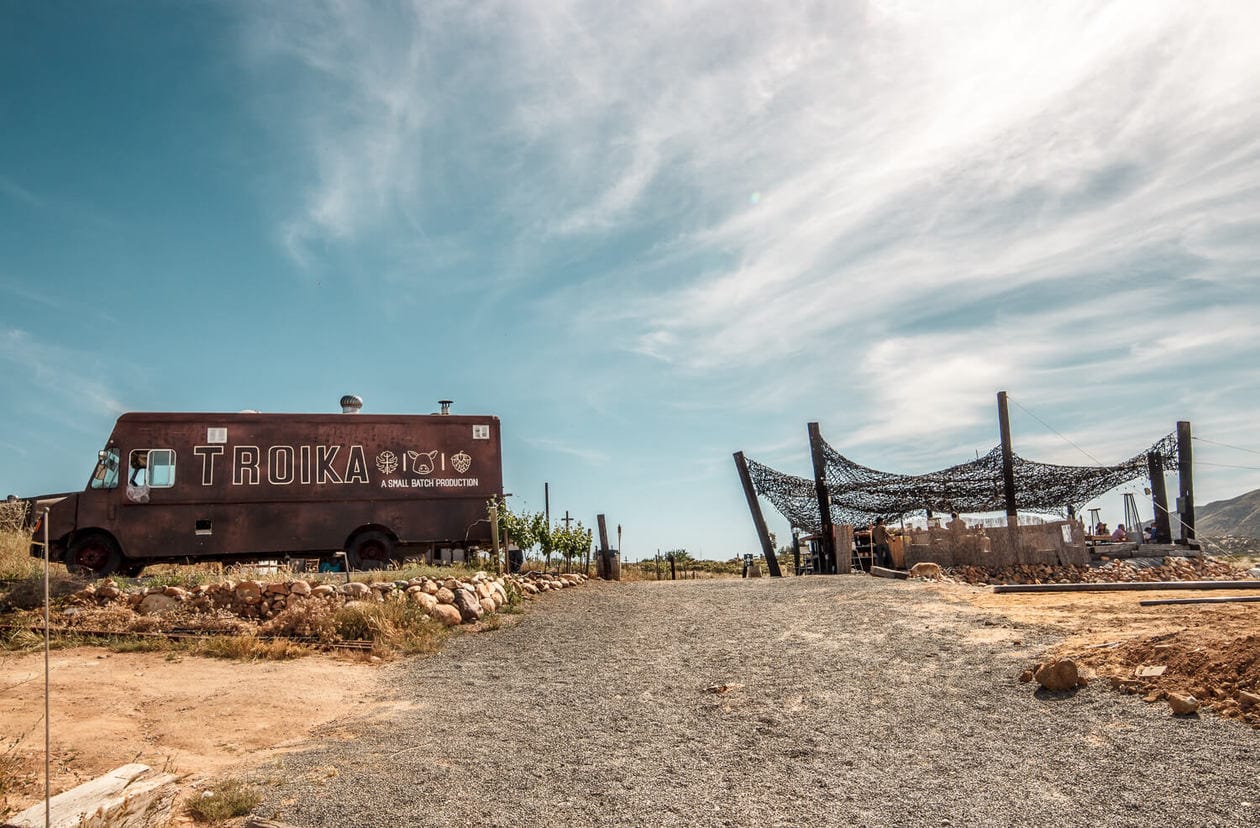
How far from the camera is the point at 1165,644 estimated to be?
6.66m

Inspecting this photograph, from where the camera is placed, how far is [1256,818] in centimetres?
409

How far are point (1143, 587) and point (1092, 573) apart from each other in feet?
19.0

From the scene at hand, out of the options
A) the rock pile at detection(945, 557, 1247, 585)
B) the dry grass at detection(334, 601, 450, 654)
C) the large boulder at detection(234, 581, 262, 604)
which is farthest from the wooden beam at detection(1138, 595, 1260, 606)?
the large boulder at detection(234, 581, 262, 604)

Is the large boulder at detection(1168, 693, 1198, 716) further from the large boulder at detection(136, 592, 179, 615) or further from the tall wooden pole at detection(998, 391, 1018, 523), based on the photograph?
the tall wooden pole at detection(998, 391, 1018, 523)

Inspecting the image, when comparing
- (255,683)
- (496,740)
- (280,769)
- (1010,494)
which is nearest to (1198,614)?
(496,740)

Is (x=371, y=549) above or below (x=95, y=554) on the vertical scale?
below

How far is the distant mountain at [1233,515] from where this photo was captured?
6869 cm

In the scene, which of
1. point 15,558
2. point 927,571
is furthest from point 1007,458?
point 15,558

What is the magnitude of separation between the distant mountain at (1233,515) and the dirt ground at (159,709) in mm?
77664

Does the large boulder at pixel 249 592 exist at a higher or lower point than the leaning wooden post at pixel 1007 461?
lower

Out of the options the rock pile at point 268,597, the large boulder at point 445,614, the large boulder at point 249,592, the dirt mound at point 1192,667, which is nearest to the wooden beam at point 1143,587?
the dirt mound at point 1192,667

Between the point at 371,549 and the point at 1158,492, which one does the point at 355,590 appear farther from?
the point at 1158,492

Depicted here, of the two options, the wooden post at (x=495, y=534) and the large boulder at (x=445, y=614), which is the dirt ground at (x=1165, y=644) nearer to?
the large boulder at (x=445, y=614)

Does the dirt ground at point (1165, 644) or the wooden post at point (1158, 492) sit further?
the wooden post at point (1158, 492)
